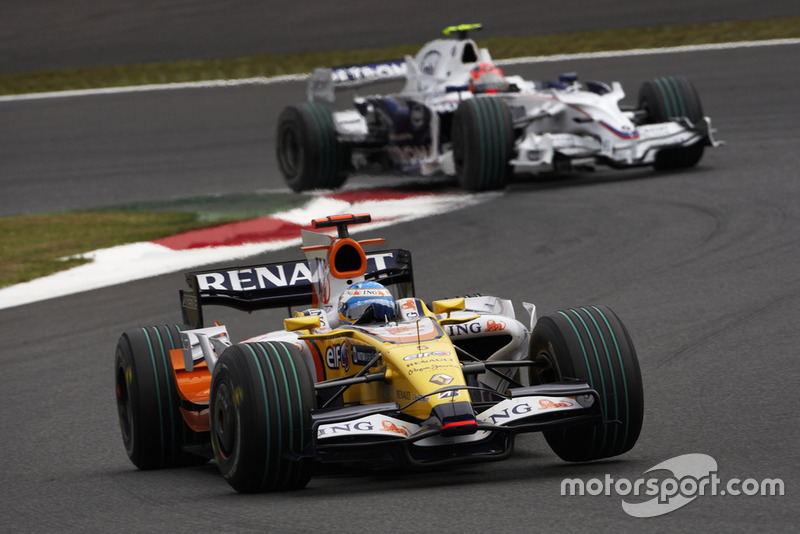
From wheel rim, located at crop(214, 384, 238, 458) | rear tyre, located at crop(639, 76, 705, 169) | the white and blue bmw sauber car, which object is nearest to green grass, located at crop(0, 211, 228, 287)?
the white and blue bmw sauber car

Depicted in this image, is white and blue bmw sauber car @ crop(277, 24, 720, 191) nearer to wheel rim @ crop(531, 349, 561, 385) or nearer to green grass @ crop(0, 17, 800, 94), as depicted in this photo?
green grass @ crop(0, 17, 800, 94)

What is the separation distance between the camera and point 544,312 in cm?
1172

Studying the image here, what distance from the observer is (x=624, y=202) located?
16438 mm

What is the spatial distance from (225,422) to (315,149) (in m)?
13.2

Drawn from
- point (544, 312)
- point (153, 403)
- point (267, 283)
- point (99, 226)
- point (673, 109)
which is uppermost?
point (267, 283)

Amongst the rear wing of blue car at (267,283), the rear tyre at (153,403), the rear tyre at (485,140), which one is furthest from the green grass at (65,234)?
the rear tyre at (153,403)

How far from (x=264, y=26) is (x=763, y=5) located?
39.3 feet

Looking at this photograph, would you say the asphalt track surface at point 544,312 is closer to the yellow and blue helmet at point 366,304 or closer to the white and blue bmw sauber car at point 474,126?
the white and blue bmw sauber car at point 474,126

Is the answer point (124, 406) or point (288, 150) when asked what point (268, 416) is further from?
point (288, 150)

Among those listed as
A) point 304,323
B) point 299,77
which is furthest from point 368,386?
point 299,77

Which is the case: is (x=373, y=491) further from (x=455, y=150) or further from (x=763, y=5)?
(x=763, y=5)

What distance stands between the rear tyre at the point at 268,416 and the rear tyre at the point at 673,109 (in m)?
12.4

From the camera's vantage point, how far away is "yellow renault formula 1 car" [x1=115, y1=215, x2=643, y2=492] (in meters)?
6.58

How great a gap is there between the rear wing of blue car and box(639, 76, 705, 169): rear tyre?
10143 millimetres
